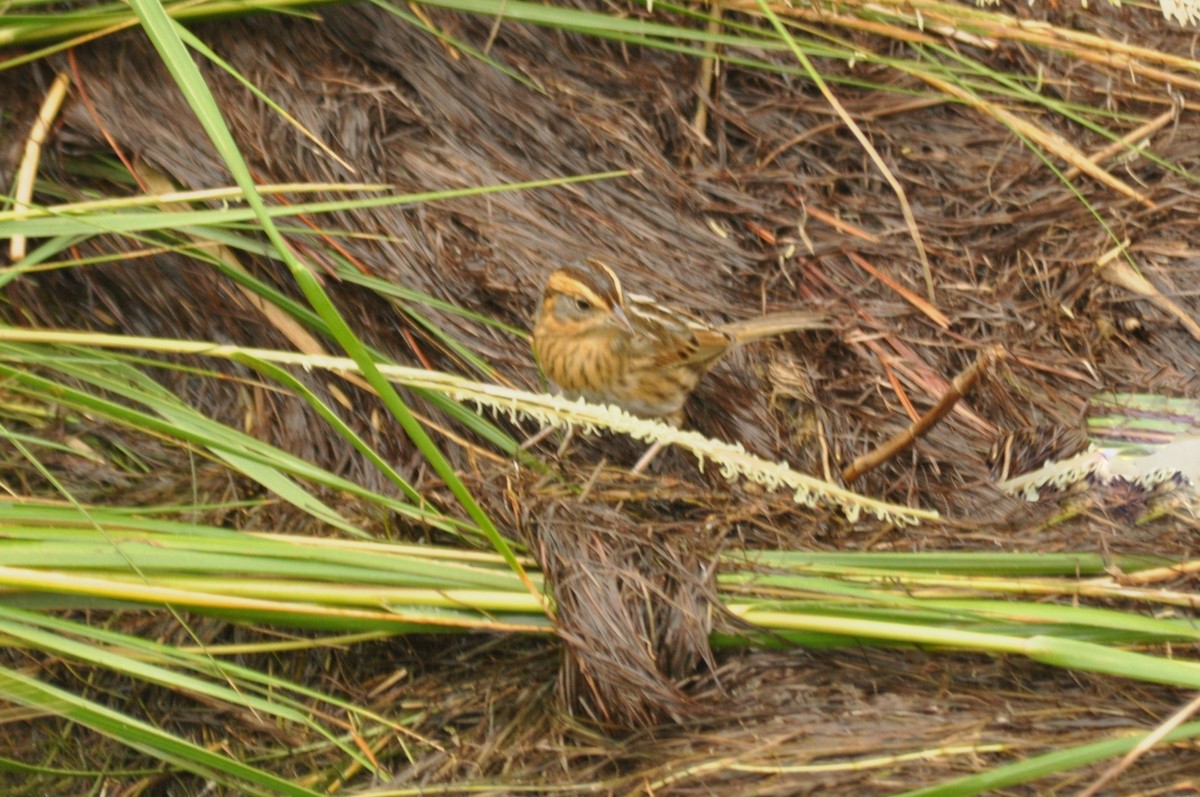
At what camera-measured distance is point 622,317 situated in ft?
11.7

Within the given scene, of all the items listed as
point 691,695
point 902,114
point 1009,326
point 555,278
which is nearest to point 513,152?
point 555,278

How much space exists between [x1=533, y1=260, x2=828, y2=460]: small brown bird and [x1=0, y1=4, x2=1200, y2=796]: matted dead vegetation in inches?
4.3

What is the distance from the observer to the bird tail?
374 centimetres

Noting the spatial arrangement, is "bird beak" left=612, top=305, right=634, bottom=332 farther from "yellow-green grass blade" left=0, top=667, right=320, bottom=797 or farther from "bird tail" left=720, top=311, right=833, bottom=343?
"yellow-green grass blade" left=0, top=667, right=320, bottom=797

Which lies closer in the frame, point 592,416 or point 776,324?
point 592,416

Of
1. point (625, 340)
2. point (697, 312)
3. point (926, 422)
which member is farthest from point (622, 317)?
point (926, 422)

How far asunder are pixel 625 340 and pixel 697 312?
282 millimetres

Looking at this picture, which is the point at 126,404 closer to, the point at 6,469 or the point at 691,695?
the point at 6,469

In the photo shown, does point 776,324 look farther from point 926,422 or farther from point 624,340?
point 926,422

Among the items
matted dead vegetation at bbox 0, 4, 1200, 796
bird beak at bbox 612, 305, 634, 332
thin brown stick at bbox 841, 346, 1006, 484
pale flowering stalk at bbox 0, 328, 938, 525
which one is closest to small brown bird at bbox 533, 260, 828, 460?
bird beak at bbox 612, 305, 634, 332

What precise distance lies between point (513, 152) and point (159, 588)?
1784 mm

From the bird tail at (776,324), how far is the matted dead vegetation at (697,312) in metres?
0.06

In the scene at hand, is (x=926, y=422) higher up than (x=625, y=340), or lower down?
higher up

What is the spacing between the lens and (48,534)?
8.38 ft
